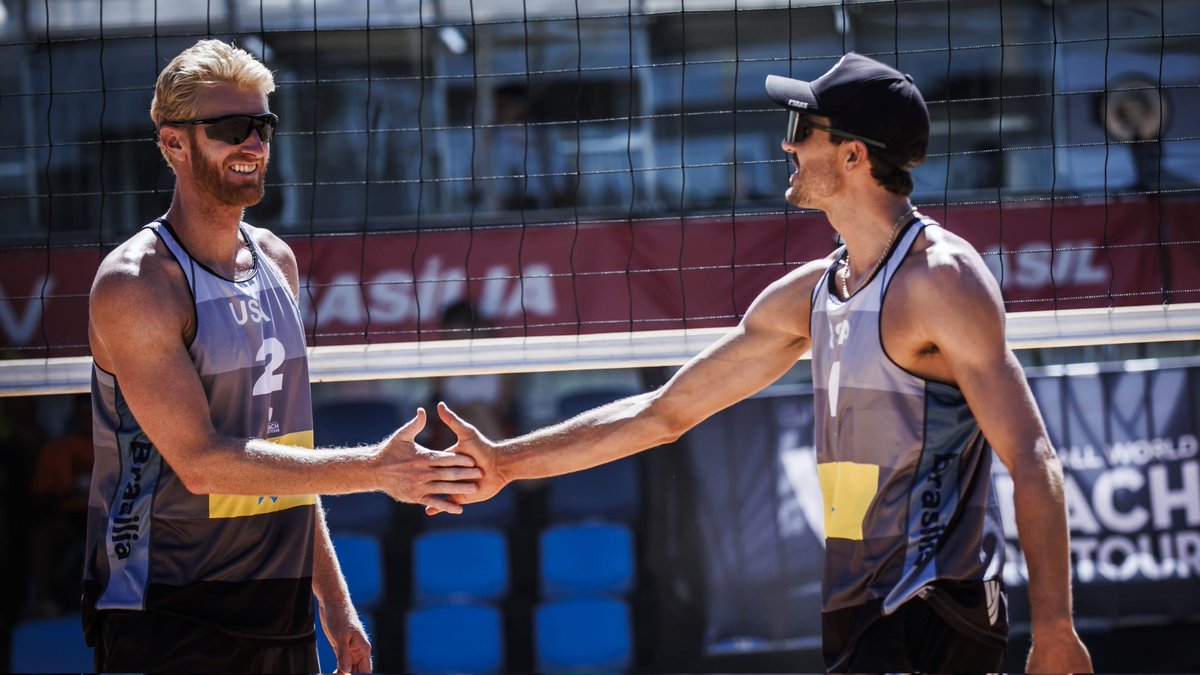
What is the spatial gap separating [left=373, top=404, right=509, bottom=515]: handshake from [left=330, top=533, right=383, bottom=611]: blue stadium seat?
1.27 m

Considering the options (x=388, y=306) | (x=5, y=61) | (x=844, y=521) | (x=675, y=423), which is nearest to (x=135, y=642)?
(x=675, y=423)

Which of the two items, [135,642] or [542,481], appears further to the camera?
[542,481]

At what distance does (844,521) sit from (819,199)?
696 millimetres

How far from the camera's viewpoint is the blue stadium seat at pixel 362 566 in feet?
13.9

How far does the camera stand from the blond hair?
110 inches

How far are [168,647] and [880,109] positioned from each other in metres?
1.90

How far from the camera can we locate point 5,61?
8.20 m

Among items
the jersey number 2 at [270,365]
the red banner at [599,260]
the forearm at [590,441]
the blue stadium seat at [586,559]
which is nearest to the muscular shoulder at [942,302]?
the forearm at [590,441]

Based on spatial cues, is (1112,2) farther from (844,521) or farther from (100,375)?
(100,375)

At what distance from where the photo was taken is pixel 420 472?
2877 mm

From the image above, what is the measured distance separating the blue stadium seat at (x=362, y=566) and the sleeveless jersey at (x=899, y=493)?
206 cm

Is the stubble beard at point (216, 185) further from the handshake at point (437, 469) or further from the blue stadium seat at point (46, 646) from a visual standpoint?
the blue stadium seat at point (46, 646)

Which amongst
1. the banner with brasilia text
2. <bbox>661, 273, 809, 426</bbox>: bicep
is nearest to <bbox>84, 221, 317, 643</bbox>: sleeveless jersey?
<bbox>661, 273, 809, 426</bbox>: bicep

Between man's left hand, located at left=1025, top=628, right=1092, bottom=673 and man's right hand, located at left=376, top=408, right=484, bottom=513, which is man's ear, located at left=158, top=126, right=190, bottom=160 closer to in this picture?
man's right hand, located at left=376, top=408, right=484, bottom=513
